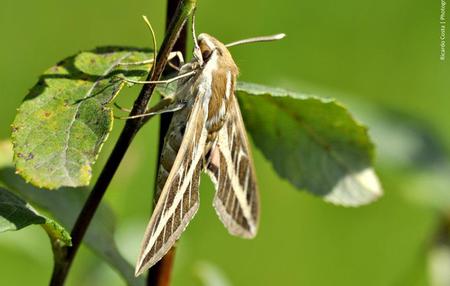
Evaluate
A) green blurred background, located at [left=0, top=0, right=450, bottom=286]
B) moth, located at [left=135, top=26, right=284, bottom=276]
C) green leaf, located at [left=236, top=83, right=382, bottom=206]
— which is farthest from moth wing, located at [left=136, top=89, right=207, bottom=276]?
green blurred background, located at [left=0, top=0, right=450, bottom=286]

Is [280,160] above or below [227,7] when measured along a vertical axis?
above

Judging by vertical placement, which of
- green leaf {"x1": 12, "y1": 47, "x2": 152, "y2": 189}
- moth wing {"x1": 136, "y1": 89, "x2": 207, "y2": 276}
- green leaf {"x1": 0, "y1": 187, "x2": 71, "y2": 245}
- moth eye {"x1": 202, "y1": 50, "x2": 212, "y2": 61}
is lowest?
moth wing {"x1": 136, "y1": 89, "x2": 207, "y2": 276}

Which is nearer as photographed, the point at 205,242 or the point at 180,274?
the point at 180,274

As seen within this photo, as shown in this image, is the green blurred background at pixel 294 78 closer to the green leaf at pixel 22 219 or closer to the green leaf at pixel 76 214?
the green leaf at pixel 76 214

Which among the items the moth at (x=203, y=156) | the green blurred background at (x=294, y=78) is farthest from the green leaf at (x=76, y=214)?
the green blurred background at (x=294, y=78)

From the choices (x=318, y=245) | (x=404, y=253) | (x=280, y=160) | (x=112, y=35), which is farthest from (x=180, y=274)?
(x=280, y=160)

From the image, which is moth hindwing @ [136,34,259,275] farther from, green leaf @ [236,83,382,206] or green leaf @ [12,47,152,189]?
green leaf @ [12,47,152,189]

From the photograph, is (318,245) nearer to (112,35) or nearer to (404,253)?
(404,253)
